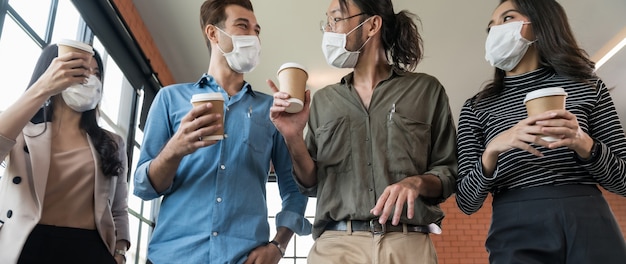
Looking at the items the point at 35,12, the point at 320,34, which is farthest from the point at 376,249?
the point at 320,34

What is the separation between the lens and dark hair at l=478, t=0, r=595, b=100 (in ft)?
5.01

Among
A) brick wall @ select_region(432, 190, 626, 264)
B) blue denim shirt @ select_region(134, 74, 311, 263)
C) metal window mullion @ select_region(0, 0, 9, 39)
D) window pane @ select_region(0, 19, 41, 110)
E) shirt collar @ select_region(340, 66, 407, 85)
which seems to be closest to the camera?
blue denim shirt @ select_region(134, 74, 311, 263)

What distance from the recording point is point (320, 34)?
4785 mm

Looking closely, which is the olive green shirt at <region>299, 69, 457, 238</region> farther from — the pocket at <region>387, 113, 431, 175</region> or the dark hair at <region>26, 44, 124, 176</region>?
the dark hair at <region>26, 44, 124, 176</region>

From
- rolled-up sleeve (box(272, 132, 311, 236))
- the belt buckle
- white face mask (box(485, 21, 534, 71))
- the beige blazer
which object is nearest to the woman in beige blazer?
the beige blazer

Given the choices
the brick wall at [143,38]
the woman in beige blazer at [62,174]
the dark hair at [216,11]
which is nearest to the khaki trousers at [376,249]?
the woman in beige blazer at [62,174]

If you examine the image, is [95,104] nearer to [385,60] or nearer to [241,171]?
[241,171]

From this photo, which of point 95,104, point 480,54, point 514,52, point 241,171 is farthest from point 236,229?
point 480,54

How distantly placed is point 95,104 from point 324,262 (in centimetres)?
101

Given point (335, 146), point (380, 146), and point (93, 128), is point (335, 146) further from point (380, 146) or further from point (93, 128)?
point (93, 128)

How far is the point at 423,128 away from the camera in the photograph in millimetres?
1599

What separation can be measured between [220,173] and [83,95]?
1.99ft

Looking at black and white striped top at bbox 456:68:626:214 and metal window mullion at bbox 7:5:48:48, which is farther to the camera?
metal window mullion at bbox 7:5:48:48

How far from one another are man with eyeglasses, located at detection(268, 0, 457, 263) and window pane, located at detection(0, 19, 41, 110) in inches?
61.1
